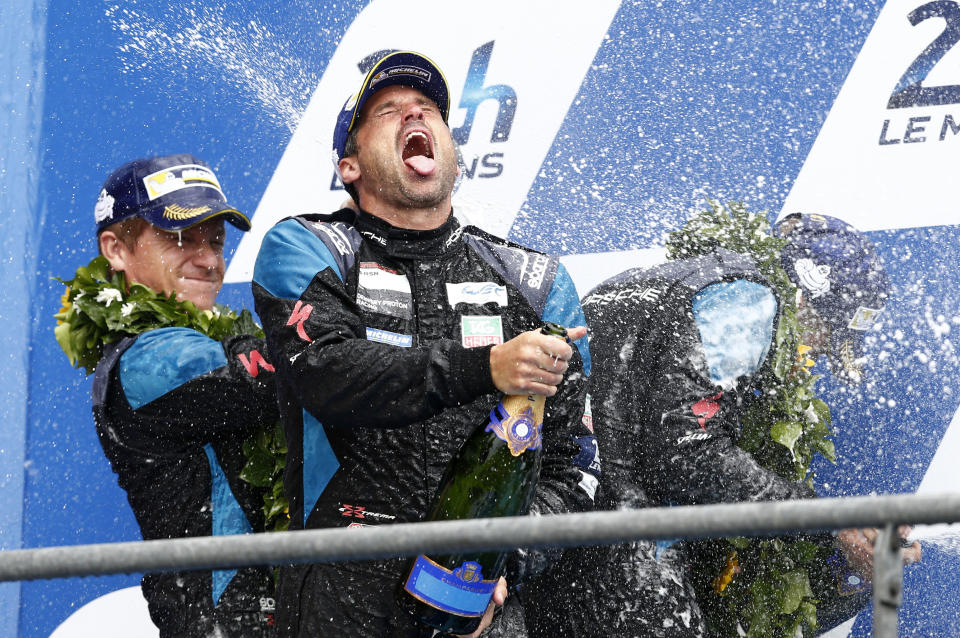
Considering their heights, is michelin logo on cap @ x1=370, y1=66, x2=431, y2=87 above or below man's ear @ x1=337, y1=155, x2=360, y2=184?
above

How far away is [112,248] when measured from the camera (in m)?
2.92

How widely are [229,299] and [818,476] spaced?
79.5 inches

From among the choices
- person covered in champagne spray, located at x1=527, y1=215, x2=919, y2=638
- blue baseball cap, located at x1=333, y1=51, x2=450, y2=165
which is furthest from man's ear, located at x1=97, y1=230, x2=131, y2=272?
person covered in champagne spray, located at x1=527, y1=215, x2=919, y2=638

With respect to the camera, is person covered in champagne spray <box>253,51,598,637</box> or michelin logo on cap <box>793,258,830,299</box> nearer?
person covered in champagne spray <box>253,51,598,637</box>

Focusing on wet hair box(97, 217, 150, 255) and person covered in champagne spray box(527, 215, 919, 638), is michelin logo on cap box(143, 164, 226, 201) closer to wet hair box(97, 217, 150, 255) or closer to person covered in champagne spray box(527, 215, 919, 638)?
wet hair box(97, 217, 150, 255)

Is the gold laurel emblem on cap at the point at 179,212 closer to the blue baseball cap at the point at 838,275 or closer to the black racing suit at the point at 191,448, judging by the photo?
the black racing suit at the point at 191,448

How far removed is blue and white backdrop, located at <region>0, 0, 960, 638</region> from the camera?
11.4 feet

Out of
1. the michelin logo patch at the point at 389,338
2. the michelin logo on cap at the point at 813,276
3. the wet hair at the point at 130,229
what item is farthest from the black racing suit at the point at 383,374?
the michelin logo on cap at the point at 813,276

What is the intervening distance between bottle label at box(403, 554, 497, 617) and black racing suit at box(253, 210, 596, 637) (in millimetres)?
114

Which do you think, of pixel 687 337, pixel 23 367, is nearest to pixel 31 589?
pixel 23 367

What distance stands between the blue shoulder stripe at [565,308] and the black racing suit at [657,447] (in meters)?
0.32

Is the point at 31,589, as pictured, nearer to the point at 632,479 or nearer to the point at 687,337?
the point at 632,479

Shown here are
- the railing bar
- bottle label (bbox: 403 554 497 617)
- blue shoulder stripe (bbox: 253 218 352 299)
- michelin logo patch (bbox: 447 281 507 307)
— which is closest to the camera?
the railing bar

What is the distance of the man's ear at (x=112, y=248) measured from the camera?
2.91 meters
